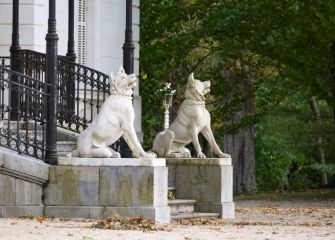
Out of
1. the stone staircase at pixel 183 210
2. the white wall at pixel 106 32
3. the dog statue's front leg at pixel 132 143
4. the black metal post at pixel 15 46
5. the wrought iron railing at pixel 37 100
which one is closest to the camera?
the dog statue's front leg at pixel 132 143

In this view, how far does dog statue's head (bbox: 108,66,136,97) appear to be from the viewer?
74.0ft

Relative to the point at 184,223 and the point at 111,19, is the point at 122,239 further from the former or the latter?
the point at 111,19

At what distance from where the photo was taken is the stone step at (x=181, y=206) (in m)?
24.3

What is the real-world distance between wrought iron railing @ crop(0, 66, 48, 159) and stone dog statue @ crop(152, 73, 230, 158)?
2181 millimetres

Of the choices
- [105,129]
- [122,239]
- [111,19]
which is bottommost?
[122,239]

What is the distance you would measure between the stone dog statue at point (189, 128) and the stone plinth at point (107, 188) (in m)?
3.58

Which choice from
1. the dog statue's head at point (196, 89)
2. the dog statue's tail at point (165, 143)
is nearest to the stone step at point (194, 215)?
the dog statue's tail at point (165, 143)

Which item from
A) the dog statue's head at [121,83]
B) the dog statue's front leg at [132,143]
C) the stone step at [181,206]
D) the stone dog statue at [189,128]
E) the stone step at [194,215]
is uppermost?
the dog statue's head at [121,83]

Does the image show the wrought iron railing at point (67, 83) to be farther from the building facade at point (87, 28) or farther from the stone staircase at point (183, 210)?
the stone staircase at point (183, 210)

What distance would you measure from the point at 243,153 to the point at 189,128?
59.2 ft

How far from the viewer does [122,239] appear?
1766cm

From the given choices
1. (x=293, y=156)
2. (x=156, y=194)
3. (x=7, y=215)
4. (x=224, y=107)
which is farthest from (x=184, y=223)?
(x=293, y=156)

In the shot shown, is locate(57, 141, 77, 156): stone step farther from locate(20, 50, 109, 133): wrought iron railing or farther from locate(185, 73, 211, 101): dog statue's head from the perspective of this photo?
locate(185, 73, 211, 101): dog statue's head

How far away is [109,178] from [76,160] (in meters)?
0.58
